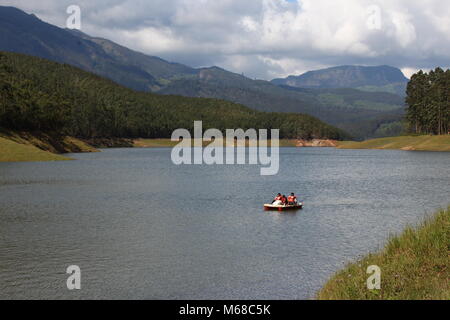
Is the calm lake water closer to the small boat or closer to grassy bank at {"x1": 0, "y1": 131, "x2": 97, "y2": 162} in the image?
the small boat

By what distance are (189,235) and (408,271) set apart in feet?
70.0

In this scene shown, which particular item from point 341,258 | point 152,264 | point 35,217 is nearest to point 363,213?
point 341,258

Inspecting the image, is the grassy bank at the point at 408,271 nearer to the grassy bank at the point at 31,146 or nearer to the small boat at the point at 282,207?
the small boat at the point at 282,207

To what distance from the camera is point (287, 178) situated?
101m

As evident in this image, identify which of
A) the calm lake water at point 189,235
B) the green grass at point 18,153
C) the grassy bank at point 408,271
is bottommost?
the calm lake water at point 189,235

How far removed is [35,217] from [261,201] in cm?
2738

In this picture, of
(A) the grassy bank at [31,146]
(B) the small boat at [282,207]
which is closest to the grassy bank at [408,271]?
(B) the small boat at [282,207]

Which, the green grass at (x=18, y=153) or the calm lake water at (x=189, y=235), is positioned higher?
the green grass at (x=18, y=153)

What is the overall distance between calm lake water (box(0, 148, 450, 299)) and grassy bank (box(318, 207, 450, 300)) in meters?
2.74

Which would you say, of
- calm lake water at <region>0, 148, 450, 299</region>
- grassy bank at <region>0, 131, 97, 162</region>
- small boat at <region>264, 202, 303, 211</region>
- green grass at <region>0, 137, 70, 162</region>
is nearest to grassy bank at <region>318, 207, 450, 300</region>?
calm lake water at <region>0, 148, 450, 299</region>

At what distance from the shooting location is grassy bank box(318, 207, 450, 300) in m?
21.8

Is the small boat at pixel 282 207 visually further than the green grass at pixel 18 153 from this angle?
No

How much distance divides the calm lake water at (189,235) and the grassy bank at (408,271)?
2.74 m

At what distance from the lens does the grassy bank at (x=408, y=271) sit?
21750mm
